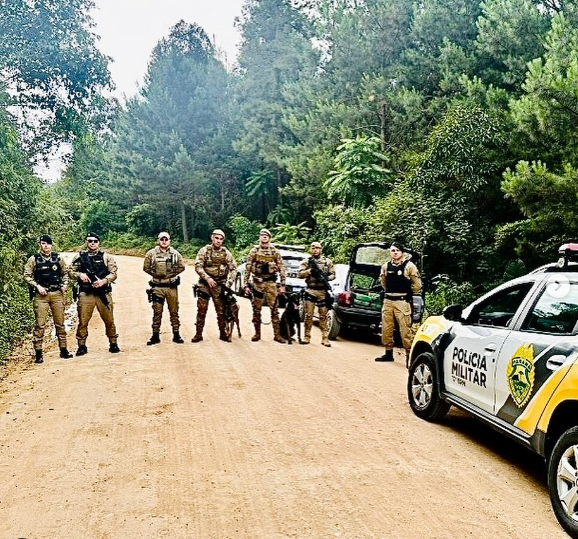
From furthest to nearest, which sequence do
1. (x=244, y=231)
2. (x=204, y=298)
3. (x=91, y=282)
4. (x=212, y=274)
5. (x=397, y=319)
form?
(x=244, y=231), (x=212, y=274), (x=204, y=298), (x=91, y=282), (x=397, y=319)

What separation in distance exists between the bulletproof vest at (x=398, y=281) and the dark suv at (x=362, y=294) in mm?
1564

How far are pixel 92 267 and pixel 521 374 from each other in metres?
6.97

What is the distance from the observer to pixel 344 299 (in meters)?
10.7

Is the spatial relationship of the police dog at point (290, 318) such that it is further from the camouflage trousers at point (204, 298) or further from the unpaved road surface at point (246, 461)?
the unpaved road surface at point (246, 461)

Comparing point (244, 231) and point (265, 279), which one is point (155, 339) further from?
point (244, 231)

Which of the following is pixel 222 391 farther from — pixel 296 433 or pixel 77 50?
pixel 77 50

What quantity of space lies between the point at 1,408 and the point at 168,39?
36.6 metres

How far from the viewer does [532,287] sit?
15.4 ft

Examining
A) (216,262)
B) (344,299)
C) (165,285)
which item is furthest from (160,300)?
(344,299)

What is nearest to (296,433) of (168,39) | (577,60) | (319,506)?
(319,506)

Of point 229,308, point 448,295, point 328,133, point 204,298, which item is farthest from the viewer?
point 328,133

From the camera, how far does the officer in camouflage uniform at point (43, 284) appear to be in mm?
8680

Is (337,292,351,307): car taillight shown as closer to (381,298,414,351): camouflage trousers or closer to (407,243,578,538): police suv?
(381,298,414,351): camouflage trousers

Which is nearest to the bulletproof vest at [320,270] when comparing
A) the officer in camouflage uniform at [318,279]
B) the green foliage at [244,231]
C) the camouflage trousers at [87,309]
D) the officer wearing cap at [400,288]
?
the officer in camouflage uniform at [318,279]
